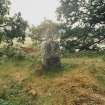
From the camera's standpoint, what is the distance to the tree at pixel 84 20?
31.1 meters

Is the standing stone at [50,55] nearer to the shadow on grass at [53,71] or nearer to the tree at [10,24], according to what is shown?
the shadow on grass at [53,71]

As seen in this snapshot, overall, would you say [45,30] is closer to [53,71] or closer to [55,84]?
[53,71]

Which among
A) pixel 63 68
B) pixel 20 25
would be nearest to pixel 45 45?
pixel 63 68

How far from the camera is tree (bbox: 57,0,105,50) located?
31125mm

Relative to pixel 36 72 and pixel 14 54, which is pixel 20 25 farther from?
pixel 36 72

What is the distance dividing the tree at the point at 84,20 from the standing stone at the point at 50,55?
9.64 metres

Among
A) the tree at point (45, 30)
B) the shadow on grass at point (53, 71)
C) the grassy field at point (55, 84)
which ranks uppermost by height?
the tree at point (45, 30)

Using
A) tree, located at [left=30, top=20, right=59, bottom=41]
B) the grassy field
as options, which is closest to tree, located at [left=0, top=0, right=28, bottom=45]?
tree, located at [left=30, top=20, right=59, bottom=41]

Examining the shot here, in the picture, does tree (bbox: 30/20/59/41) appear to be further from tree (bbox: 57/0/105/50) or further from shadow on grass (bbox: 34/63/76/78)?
shadow on grass (bbox: 34/63/76/78)

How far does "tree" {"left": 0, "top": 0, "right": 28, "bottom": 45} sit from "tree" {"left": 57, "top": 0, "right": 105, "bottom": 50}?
449cm

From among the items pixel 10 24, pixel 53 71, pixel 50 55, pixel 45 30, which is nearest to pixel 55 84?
pixel 53 71

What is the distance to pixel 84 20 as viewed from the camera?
1251 inches

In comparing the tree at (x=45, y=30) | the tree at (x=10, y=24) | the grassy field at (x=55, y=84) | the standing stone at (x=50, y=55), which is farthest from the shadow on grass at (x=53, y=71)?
the tree at (x=45, y=30)

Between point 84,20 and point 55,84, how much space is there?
14.0 meters
